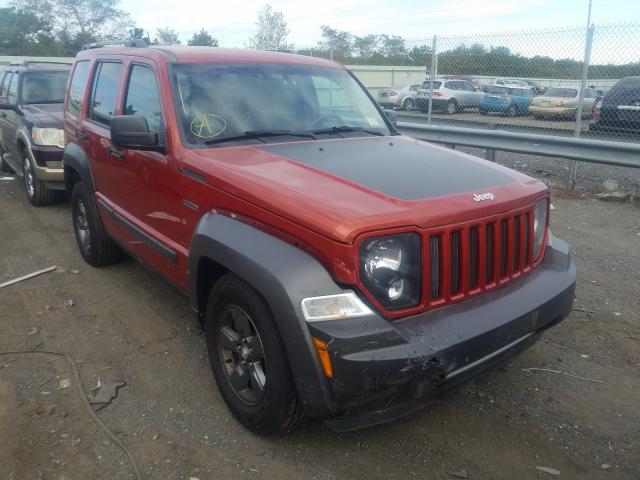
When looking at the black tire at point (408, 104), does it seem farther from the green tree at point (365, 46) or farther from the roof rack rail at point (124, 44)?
the roof rack rail at point (124, 44)

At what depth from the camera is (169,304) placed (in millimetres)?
4398

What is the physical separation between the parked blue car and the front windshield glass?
8.43m

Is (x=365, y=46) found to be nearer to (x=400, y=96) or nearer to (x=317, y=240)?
(x=400, y=96)

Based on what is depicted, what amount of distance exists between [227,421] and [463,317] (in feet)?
4.60

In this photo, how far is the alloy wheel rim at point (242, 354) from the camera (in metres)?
2.71

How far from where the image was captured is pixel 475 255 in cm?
259

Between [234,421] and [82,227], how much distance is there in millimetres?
3148

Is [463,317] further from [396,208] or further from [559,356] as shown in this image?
[559,356]

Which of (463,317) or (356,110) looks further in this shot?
(356,110)

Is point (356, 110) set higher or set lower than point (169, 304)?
higher

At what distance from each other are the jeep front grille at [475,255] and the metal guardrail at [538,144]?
4694mm

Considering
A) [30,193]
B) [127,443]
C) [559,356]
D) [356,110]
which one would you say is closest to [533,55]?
[356,110]

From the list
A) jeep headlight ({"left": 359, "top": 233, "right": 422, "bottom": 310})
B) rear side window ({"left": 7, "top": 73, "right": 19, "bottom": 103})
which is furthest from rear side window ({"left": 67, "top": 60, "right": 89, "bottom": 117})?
jeep headlight ({"left": 359, "top": 233, "right": 422, "bottom": 310})

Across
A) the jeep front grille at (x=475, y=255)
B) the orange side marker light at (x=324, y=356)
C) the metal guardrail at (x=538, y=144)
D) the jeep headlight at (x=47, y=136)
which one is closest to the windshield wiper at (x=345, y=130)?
the jeep front grille at (x=475, y=255)
